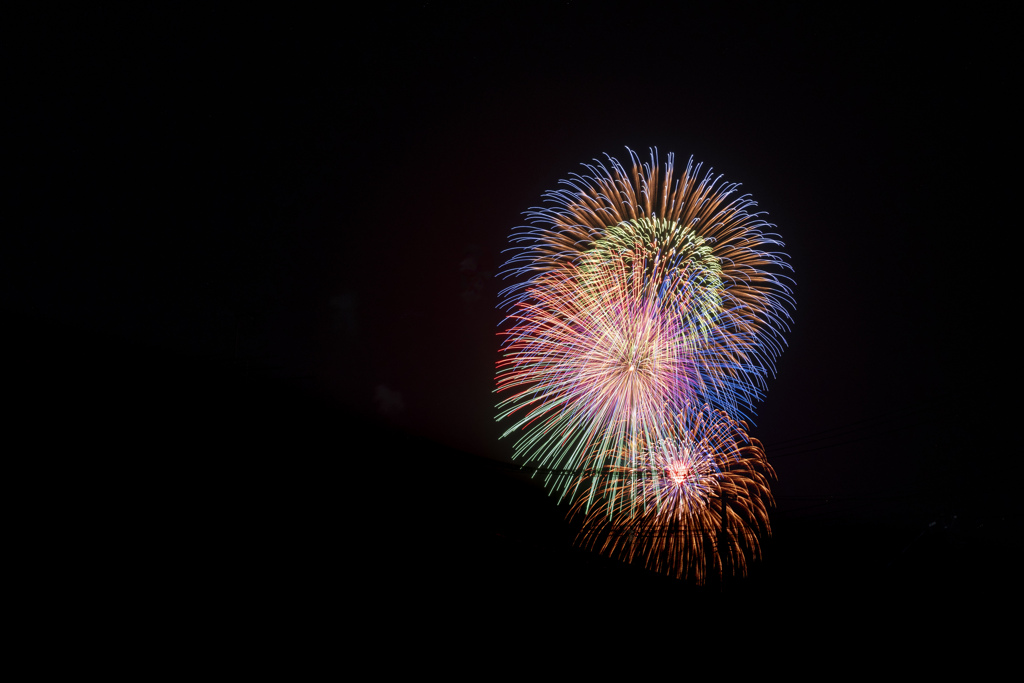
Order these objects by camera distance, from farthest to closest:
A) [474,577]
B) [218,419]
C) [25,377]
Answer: [218,419] < [474,577] < [25,377]

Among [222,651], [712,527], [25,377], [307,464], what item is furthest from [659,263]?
[25,377]

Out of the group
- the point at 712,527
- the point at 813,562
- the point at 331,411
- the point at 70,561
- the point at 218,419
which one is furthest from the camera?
the point at 813,562

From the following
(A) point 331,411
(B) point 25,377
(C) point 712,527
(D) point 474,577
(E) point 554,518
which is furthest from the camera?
(E) point 554,518

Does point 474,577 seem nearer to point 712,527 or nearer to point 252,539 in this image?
point 252,539

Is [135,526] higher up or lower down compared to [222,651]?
higher up

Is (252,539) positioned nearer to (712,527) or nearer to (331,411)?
(331,411)

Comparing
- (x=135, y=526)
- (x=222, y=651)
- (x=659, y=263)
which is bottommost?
(x=222, y=651)

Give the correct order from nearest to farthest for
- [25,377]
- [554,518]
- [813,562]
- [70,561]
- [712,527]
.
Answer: [70,561]
[25,377]
[712,527]
[554,518]
[813,562]

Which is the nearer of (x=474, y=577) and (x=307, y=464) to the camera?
(x=474, y=577)

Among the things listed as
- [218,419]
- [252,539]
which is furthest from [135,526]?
[218,419]
